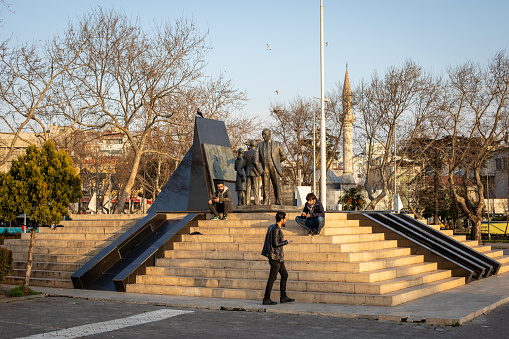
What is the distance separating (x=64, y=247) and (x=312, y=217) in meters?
7.39

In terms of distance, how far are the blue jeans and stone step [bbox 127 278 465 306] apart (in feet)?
6.76

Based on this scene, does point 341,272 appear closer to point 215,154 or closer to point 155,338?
point 155,338

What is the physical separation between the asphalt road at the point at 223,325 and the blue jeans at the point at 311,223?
10.8 ft

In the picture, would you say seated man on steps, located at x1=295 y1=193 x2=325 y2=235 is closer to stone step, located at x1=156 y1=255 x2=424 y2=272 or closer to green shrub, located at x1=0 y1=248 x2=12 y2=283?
stone step, located at x1=156 y1=255 x2=424 y2=272

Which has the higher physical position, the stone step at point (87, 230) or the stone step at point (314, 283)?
the stone step at point (87, 230)

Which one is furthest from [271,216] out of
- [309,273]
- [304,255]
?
[309,273]

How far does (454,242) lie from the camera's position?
1603cm

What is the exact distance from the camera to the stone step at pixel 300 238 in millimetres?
12422

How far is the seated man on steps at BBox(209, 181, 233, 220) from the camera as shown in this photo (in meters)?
14.7

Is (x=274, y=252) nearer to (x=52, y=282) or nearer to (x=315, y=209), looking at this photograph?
(x=315, y=209)

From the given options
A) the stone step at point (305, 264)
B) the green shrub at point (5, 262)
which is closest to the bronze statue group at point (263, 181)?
the stone step at point (305, 264)

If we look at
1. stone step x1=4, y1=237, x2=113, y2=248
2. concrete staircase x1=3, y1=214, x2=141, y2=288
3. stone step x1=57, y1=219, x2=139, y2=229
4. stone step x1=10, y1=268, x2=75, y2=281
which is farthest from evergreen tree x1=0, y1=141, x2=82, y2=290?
stone step x1=57, y1=219, x2=139, y2=229

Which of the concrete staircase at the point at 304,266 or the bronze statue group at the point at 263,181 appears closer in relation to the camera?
the concrete staircase at the point at 304,266

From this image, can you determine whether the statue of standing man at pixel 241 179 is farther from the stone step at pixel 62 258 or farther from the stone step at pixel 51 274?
the stone step at pixel 51 274
